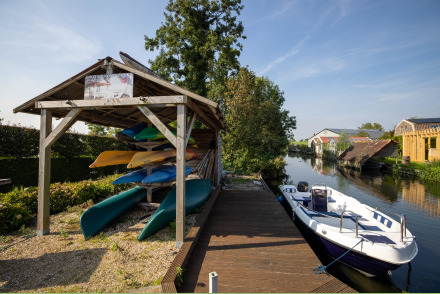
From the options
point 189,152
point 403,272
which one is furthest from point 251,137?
point 403,272

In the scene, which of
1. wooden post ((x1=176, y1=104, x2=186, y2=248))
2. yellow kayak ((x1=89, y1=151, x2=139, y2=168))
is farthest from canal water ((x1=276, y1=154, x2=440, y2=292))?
yellow kayak ((x1=89, y1=151, x2=139, y2=168))

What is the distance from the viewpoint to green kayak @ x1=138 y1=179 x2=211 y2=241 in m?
4.75

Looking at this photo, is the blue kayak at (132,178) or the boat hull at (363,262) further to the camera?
the blue kayak at (132,178)

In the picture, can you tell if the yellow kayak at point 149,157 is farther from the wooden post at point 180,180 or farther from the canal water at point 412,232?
the canal water at point 412,232

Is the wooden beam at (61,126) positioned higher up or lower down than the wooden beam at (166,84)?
lower down

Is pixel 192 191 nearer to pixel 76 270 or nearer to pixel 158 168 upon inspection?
pixel 158 168

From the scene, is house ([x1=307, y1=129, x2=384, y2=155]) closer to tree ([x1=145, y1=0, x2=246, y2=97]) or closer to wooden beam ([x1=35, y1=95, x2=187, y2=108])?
tree ([x1=145, y1=0, x2=246, y2=97])

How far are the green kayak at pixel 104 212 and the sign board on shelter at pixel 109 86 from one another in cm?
284

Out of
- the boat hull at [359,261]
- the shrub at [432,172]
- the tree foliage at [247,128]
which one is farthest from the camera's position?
the tree foliage at [247,128]

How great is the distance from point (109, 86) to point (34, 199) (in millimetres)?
4296

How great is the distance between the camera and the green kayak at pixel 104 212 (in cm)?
485

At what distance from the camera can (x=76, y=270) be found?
11.9ft

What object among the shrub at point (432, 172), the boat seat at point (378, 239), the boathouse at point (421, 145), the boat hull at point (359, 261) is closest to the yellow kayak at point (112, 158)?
the boat hull at point (359, 261)

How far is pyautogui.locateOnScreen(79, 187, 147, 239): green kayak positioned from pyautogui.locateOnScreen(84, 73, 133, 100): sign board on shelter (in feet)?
9.31
